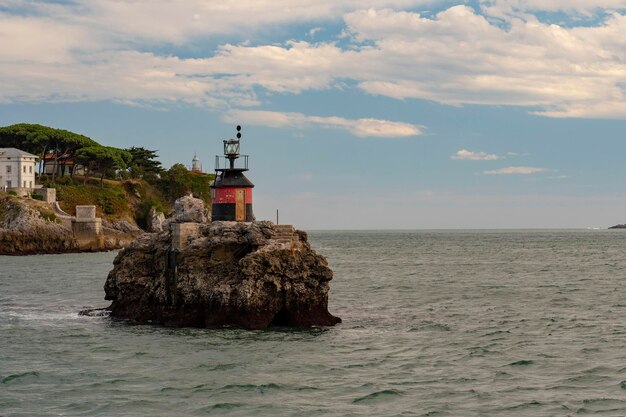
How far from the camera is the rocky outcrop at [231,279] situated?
26594 millimetres

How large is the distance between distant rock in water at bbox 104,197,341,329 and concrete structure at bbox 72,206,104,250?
61729mm

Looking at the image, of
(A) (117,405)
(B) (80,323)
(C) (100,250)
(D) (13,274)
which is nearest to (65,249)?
(C) (100,250)

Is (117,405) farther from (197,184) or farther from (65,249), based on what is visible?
(197,184)

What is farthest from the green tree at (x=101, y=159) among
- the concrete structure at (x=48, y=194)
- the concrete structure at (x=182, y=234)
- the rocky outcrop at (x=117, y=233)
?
the concrete structure at (x=182, y=234)

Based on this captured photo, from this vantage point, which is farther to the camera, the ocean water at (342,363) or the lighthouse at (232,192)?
the lighthouse at (232,192)

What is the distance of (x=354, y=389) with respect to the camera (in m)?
18.7

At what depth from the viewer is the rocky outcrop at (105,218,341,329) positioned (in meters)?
26.6

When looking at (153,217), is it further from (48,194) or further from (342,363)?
(342,363)

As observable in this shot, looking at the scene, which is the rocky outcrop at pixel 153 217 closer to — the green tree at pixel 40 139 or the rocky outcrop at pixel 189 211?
the green tree at pixel 40 139

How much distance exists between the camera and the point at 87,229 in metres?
89.5

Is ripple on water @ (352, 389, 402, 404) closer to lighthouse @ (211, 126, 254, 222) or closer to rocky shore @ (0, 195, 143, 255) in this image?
lighthouse @ (211, 126, 254, 222)

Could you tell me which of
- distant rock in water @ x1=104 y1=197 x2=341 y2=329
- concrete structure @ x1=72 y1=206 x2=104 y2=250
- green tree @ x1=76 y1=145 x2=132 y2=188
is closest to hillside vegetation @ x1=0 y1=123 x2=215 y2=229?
green tree @ x1=76 y1=145 x2=132 y2=188

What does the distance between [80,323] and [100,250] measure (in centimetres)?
6328

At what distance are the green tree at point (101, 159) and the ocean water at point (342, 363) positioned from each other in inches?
2986
